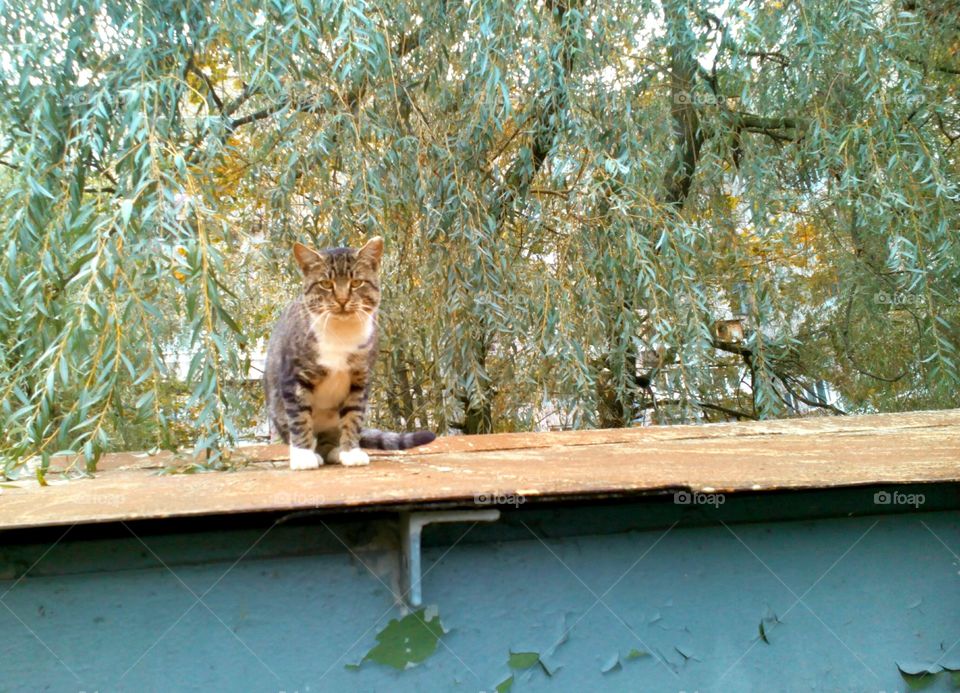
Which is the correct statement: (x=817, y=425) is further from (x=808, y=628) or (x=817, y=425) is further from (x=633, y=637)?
(x=633, y=637)

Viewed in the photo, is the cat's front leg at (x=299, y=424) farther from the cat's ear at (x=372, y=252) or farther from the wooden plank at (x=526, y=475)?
the cat's ear at (x=372, y=252)

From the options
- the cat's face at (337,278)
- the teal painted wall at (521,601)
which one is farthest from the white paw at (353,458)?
the teal painted wall at (521,601)

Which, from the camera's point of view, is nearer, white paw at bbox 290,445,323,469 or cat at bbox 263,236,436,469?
white paw at bbox 290,445,323,469

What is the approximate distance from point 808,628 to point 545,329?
177cm

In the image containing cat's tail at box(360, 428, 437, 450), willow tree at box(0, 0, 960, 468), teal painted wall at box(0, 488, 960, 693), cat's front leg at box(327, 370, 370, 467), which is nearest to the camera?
teal painted wall at box(0, 488, 960, 693)

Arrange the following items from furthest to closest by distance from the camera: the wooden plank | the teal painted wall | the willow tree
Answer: the willow tree → the teal painted wall → the wooden plank

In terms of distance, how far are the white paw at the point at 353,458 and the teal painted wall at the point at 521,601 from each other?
0.69 meters

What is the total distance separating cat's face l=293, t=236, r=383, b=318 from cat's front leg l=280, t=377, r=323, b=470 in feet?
0.91

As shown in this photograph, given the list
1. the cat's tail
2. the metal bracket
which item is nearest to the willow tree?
the cat's tail

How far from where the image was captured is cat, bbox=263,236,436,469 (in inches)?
110

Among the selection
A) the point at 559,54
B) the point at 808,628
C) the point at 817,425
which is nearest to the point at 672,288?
the point at 817,425

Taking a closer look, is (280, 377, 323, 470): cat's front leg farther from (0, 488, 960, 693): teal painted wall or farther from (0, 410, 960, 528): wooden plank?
(0, 488, 960, 693): teal painted wall

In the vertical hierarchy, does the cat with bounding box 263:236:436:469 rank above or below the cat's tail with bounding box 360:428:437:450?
above

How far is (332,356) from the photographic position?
2.81m
